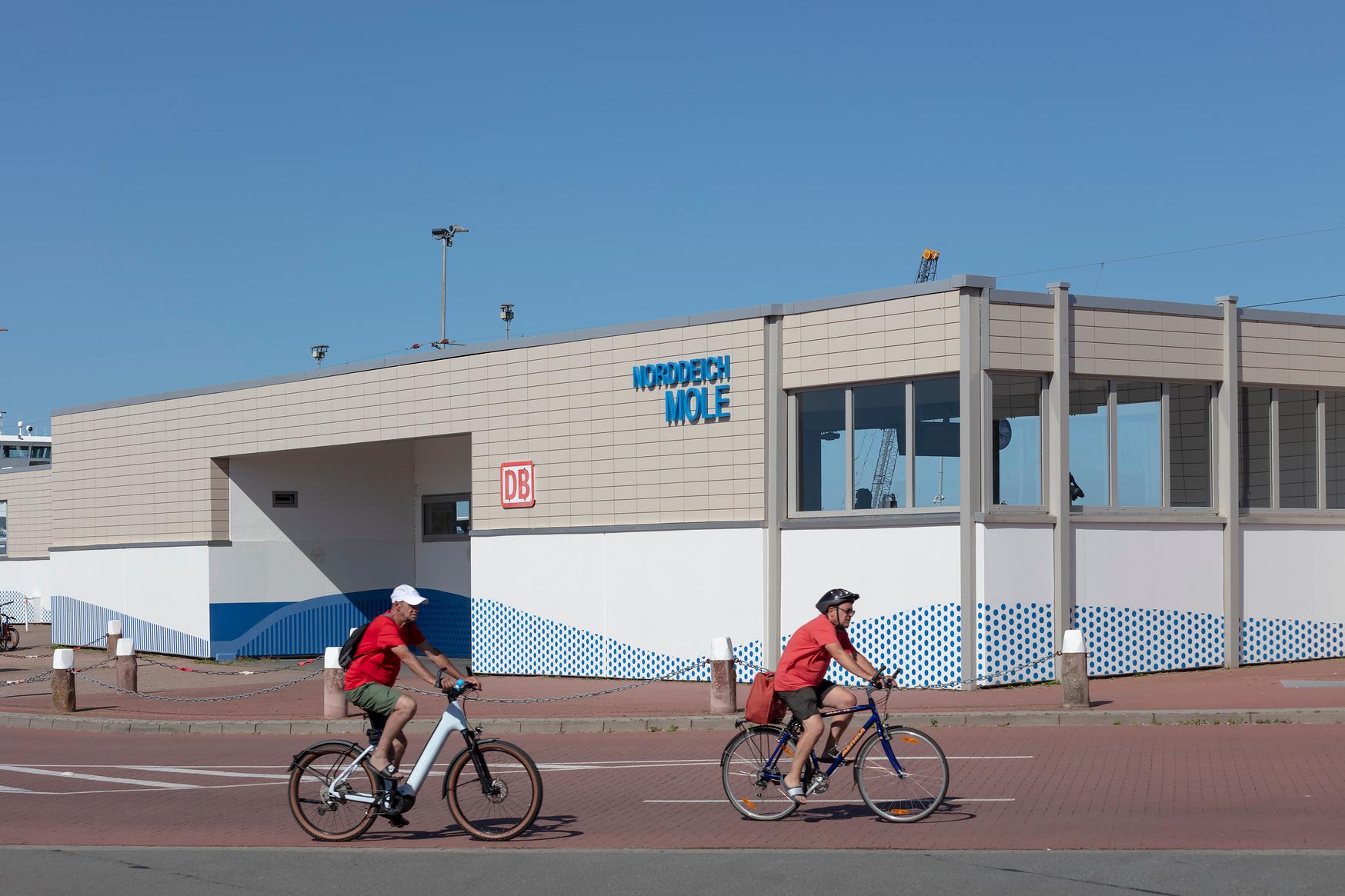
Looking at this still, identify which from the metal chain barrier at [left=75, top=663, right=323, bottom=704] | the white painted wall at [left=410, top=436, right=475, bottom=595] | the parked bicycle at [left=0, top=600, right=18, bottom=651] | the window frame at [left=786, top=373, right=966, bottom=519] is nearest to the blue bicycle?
the window frame at [left=786, top=373, right=966, bottom=519]

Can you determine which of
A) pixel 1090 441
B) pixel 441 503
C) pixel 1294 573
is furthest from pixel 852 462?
pixel 441 503

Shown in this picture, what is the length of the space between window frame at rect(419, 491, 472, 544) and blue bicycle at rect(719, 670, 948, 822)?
63.9ft

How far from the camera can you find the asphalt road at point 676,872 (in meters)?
8.21

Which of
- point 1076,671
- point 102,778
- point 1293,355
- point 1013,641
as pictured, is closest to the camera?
point 102,778

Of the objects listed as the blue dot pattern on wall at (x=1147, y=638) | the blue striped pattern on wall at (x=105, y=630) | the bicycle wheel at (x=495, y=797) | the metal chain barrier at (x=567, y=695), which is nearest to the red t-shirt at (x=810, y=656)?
the bicycle wheel at (x=495, y=797)

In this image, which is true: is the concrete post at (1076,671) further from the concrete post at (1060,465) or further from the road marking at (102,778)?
the road marking at (102,778)

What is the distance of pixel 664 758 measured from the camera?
14.7 m

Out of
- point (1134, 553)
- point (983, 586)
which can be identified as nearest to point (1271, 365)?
point (1134, 553)

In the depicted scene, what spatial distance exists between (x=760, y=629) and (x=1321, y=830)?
1265 centimetres

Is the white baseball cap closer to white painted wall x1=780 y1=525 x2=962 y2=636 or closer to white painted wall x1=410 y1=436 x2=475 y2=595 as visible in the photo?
white painted wall x1=780 y1=525 x2=962 y2=636

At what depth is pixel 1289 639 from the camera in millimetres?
22328

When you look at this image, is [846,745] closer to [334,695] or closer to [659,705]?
[659,705]

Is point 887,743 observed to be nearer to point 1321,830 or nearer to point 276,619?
point 1321,830

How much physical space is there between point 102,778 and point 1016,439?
12.4m
